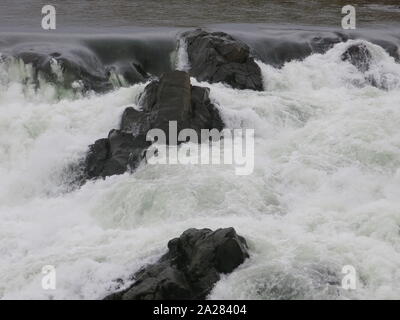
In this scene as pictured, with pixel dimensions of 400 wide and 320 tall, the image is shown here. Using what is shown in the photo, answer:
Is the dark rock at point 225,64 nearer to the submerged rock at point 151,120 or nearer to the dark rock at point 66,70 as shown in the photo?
the submerged rock at point 151,120

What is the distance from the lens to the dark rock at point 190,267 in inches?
320

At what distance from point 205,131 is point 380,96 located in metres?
5.16

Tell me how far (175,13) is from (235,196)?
41.8ft

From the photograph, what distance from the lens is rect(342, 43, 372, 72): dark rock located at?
691 inches

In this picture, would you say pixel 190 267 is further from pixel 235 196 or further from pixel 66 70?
pixel 66 70

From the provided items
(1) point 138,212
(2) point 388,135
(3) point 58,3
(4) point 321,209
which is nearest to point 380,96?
(2) point 388,135

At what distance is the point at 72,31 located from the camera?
18703 millimetres

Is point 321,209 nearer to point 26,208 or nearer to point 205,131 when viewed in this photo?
point 205,131

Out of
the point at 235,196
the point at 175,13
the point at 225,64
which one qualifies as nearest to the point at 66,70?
the point at 225,64

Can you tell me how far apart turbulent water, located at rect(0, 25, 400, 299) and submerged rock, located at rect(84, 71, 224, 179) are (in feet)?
1.10

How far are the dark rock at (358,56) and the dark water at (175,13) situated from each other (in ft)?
12.7

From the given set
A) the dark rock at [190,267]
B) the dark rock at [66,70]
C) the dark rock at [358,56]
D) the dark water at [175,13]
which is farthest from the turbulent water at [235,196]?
the dark water at [175,13]

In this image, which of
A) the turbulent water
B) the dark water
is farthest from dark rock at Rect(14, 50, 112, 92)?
the dark water

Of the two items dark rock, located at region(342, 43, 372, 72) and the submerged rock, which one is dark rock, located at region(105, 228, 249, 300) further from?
dark rock, located at region(342, 43, 372, 72)
